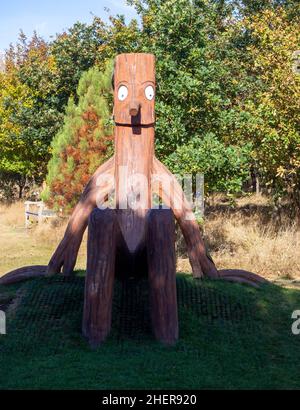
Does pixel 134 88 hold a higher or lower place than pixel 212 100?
lower

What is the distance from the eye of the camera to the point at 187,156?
9016mm

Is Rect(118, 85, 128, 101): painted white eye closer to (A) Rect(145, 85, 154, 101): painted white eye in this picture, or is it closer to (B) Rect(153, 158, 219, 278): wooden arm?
(A) Rect(145, 85, 154, 101): painted white eye

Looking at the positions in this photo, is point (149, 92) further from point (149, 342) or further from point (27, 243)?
point (27, 243)

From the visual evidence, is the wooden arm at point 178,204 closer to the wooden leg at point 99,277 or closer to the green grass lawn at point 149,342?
the green grass lawn at point 149,342

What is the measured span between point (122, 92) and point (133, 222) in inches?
54.1

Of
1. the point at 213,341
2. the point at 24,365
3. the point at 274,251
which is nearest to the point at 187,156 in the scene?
the point at 274,251

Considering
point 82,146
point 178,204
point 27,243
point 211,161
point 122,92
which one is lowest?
point 27,243

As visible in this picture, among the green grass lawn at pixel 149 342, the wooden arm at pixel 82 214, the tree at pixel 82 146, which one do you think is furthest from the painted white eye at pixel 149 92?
the tree at pixel 82 146

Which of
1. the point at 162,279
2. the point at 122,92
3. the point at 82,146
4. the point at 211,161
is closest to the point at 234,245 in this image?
the point at 211,161

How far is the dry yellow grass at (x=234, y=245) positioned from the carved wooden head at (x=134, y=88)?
4170 mm

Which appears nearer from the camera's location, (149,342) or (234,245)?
(149,342)

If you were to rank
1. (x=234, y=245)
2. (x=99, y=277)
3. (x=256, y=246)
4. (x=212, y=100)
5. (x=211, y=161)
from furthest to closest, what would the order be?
(x=234, y=245), (x=256, y=246), (x=212, y=100), (x=211, y=161), (x=99, y=277)

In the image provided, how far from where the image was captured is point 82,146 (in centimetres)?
1274
